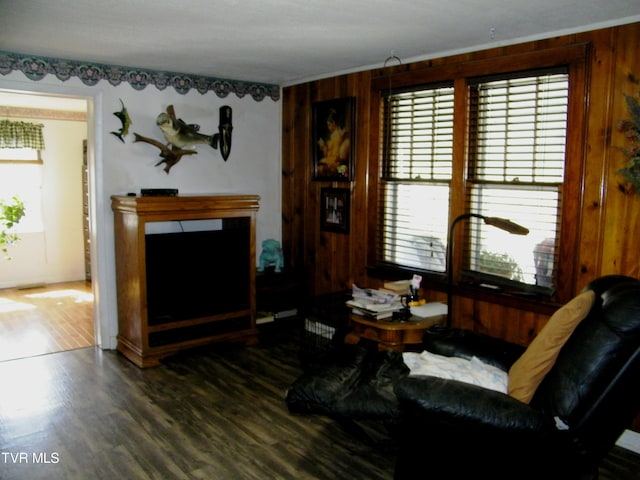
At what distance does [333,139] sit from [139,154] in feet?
5.36

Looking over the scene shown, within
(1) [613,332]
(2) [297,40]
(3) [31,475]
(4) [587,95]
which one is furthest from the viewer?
(2) [297,40]

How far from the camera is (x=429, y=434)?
7.22 ft

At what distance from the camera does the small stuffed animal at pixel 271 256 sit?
5301 mm

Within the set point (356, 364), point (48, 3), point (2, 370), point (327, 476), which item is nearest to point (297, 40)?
point (48, 3)

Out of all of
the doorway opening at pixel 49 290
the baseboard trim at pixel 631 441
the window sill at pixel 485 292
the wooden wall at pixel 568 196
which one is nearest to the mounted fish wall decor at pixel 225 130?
the wooden wall at pixel 568 196

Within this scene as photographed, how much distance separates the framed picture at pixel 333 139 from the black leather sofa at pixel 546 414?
8.85 ft

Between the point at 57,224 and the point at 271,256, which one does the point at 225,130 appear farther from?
the point at 57,224

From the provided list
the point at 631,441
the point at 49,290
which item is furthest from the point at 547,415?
the point at 49,290

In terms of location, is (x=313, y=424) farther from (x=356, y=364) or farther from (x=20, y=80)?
(x=20, y=80)

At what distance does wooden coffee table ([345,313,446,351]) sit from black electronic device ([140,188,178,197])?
189 centimetres

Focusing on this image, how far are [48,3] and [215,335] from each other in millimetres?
2713

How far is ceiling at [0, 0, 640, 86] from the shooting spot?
2.82 meters

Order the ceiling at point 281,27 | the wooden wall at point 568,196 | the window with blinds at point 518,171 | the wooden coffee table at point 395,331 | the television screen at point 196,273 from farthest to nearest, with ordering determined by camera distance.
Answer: the television screen at point 196,273 → the wooden coffee table at point 395,331 → the window with blinds at point 518,171 → the wooden wall at point 568,196 → the ceiling at point 281,27

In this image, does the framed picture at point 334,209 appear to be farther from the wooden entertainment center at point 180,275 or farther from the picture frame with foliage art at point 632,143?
the picture frame with foliage art at point 632,143
